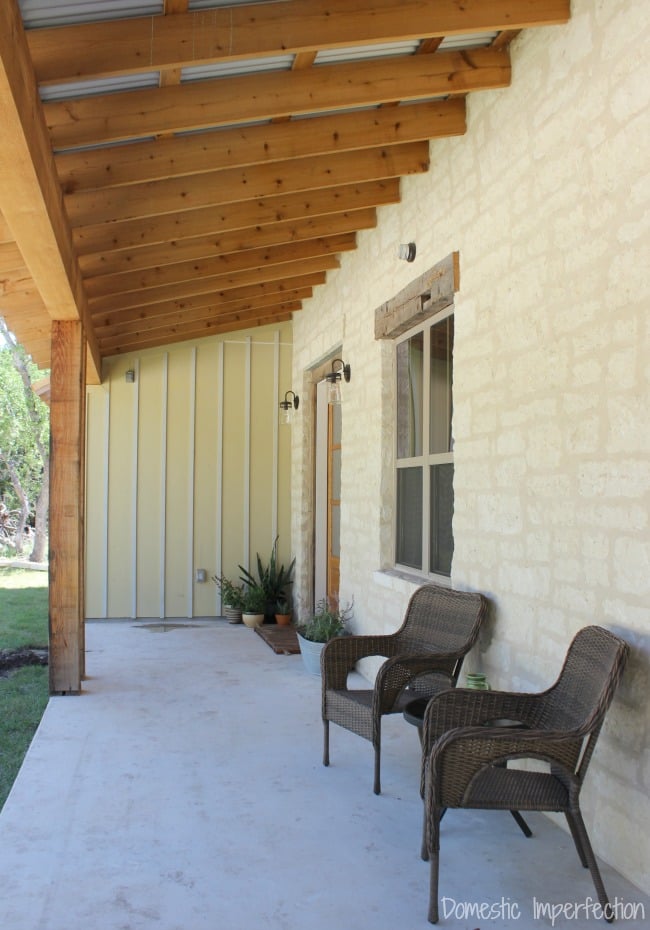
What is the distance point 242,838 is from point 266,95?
2995 millimetres

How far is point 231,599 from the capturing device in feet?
27.1

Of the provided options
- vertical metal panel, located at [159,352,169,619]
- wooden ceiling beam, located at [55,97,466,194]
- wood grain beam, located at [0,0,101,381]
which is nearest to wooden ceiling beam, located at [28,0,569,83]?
wood grain beam, located at [0,0,101,381]

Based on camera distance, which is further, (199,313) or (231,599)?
(231,599)

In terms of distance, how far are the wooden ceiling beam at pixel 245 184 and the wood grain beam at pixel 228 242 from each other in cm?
72

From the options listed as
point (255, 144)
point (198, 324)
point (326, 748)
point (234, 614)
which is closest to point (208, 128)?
point (255, 144)

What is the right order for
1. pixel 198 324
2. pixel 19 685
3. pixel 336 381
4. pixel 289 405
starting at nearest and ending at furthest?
pixel 19 685
pixel 336 381
pixel 198 324
pixel 289 405

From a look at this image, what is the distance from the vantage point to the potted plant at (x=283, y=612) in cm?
812

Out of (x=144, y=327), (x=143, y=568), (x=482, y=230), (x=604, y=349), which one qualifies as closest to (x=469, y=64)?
(x=482, y=230)

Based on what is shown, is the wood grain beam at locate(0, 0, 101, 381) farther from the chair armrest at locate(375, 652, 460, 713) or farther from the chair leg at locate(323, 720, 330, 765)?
the chair leg at locate(323, 720, 330, 765)

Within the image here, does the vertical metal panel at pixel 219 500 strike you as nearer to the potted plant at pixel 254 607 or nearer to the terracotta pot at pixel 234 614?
the terracotta pot at pixel 234 614

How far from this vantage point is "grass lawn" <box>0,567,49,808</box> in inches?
165

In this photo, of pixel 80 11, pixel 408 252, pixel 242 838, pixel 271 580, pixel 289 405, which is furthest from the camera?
pixel 289 405

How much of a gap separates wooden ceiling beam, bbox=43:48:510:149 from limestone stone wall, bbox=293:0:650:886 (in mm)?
230

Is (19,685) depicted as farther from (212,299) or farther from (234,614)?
(212,299)
